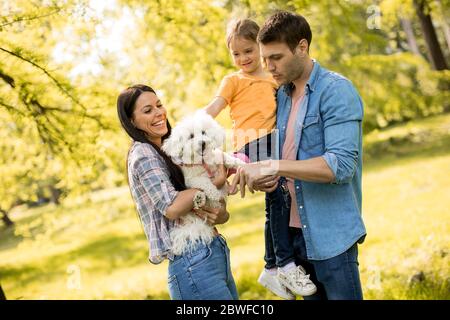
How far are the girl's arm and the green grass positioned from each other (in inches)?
126

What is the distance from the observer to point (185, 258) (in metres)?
2.81

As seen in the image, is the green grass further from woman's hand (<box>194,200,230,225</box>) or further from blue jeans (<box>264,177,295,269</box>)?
woman's hand (<box>194,200,230,225</box>)

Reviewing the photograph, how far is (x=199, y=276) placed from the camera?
2.77 meters

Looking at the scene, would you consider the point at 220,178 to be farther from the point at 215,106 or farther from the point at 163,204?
the point at 215,106

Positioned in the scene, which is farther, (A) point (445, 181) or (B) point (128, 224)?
(B) point (128, 224)

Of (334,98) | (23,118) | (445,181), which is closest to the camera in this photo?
(334,98)

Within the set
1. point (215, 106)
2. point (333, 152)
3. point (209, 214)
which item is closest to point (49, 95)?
point (215, 106)

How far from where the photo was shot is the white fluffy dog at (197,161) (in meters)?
2.86

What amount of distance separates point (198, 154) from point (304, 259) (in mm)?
870

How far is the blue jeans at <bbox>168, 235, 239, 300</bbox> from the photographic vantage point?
2.77m

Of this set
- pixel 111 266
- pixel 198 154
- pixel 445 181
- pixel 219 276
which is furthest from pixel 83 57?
pixel 445 181

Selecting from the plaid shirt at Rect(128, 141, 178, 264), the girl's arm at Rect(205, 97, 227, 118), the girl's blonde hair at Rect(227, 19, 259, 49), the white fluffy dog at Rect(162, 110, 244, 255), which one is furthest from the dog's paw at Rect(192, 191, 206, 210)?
the girl's blonde hair at Rect(227, 19, 259, 49)

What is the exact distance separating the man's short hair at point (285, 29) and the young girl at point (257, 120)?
658 millimetres

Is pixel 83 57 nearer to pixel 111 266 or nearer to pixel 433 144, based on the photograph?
pixel 111 266
